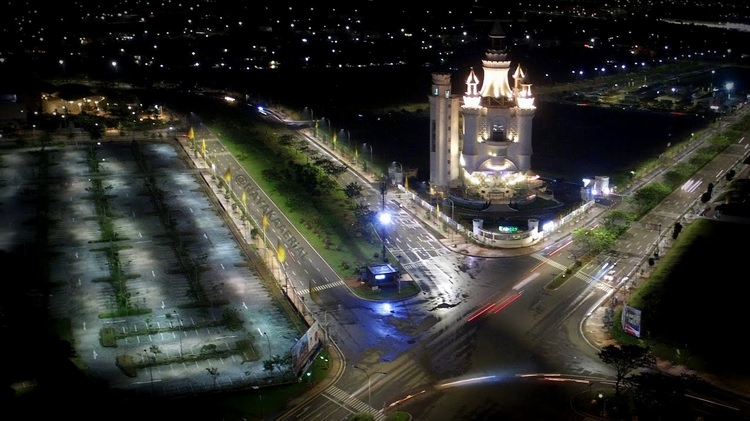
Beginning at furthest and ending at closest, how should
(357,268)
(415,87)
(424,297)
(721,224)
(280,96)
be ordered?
1. (415,87)
2. (280,96)
3. (721,224)
4. (357,268)
5. (424,297)

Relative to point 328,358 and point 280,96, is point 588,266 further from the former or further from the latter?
point 280,96

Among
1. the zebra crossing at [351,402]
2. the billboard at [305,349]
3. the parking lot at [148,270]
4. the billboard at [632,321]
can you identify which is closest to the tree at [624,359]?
the billboard at [632,321]

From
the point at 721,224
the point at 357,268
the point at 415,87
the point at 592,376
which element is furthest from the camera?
the point at 415,87

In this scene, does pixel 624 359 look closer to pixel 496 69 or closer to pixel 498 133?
pixel 498 133

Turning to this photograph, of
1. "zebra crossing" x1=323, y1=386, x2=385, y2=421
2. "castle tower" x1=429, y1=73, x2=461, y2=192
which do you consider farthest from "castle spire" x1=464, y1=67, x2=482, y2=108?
"zebra crossing" x1=323, y1=386, x2=385, y2=421

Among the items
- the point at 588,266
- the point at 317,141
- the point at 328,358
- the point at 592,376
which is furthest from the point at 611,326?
the point at 317,141

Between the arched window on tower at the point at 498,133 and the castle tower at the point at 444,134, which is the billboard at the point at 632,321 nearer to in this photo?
the arched window on tower at the point at 498,133

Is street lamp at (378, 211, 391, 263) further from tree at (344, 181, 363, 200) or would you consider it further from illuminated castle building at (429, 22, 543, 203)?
illuminated castle building at (429, 22, 543, 203)
